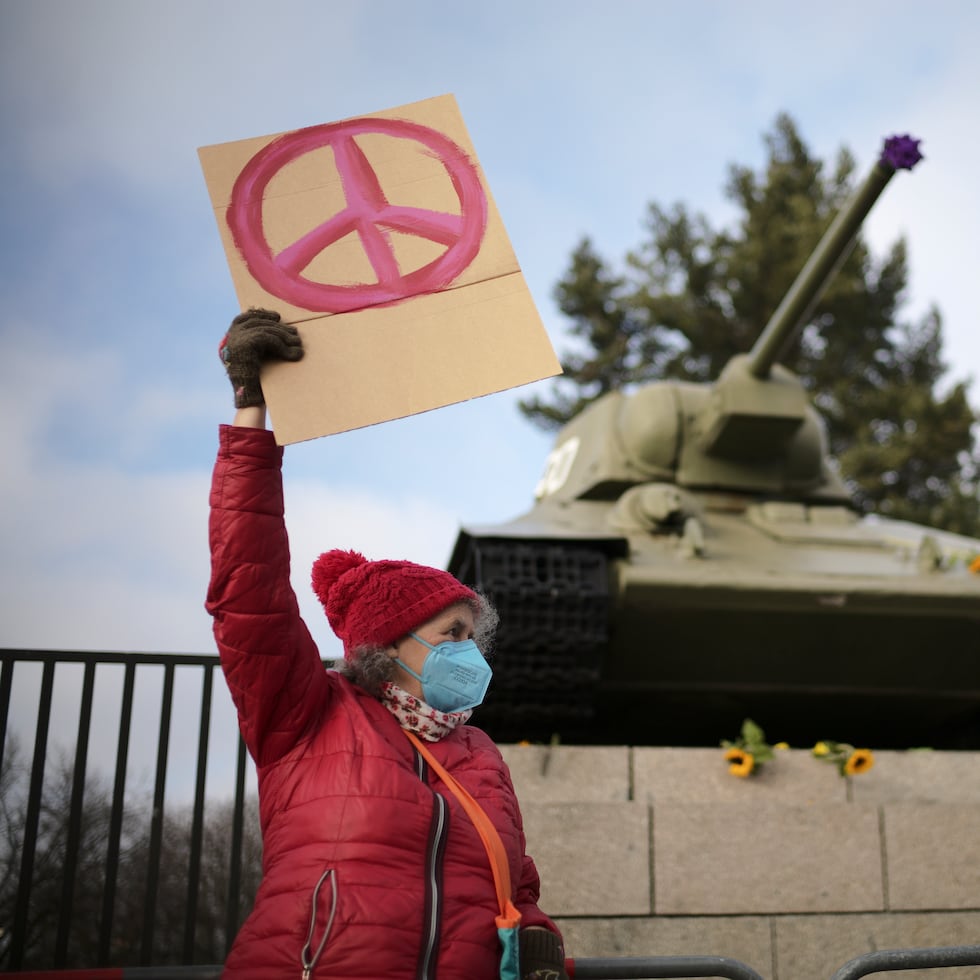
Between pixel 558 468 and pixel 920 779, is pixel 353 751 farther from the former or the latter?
pixel 558 468

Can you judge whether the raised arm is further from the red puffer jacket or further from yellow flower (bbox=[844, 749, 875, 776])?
yellow flower (bbox=[844, 749, 875, 776])

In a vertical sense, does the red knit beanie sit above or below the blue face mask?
above

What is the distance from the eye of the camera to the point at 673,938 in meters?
4.70

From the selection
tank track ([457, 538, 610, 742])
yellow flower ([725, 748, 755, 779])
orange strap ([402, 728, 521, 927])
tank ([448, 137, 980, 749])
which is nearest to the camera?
orange strap ([402, 728, 521, 927])

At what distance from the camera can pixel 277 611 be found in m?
2.21

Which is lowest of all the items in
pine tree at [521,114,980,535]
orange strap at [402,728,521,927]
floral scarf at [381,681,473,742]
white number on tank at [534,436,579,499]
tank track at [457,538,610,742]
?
orange strap at [402,728,521,927]

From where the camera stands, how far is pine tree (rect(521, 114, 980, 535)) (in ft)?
77.7

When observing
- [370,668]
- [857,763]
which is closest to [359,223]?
[370,668]

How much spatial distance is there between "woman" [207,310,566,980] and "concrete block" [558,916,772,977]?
7.77ft

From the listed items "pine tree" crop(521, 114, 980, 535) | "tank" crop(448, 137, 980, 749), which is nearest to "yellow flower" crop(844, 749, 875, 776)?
"tank" crop(448, 137, 980, 749)

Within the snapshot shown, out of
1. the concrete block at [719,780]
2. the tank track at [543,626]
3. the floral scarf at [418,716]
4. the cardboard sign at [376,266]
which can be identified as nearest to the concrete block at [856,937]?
the concrete block at [719,780]

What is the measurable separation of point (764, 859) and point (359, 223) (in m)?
3.49

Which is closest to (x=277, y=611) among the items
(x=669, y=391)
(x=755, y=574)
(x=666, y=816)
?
(x=666, y=816)

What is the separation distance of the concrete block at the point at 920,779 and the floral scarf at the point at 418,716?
3.63m
